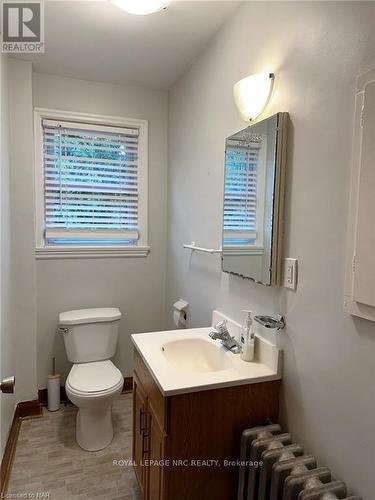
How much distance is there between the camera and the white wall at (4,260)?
189 cm

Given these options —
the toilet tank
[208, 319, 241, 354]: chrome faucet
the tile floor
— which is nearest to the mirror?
[208, 319, 241, 354]: chrome faucet

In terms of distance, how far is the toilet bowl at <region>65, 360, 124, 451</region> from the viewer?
2066mm

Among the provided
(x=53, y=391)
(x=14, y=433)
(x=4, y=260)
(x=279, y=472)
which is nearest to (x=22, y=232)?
(x=4, y=260)

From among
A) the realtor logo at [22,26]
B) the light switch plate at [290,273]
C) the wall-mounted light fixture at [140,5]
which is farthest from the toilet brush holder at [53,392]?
the wall-mounted light fixture at [140,5]

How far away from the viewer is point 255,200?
5.08ft

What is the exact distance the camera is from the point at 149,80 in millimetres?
2600

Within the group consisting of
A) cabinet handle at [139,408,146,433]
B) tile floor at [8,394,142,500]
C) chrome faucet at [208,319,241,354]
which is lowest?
tile floor at [8,394,142,500]

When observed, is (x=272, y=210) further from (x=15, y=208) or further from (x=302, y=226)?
(x=15, y=208)

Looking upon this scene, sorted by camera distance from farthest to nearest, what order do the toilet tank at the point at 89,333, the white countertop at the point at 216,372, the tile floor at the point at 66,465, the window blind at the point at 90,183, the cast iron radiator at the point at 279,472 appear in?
the window blind at the point at 90,183 < the toilet tank at the point at 89,333 < the tile floor at the point at 66,465 < the white countertop at the point at 216,372 < the cast iron radiator at the point at 279,472

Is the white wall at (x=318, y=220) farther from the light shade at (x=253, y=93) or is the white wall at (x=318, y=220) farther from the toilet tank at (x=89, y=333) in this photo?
the toilet tank at (x=89, y=333)

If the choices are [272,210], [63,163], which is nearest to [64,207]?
[63,163]

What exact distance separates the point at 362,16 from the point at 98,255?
2297 millimetres

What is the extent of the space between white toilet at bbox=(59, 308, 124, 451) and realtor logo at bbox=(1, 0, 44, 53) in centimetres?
188

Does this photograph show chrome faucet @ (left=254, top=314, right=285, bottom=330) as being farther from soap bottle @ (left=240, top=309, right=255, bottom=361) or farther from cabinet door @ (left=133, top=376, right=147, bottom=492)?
cabinet door @ (left=133, top=376, right=147, bottom=492)
